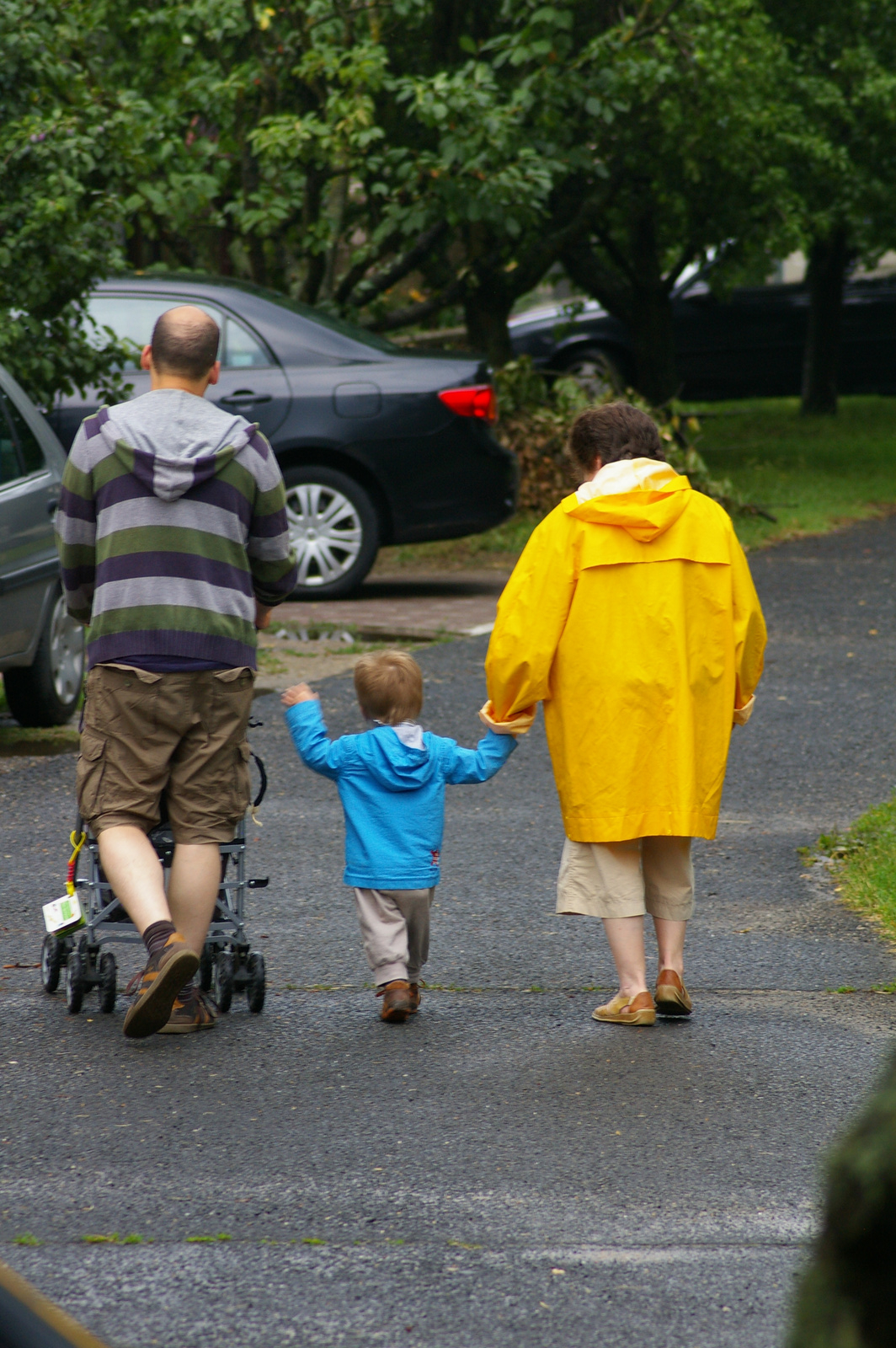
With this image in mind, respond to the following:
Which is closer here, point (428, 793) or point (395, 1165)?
point (395, 1165)

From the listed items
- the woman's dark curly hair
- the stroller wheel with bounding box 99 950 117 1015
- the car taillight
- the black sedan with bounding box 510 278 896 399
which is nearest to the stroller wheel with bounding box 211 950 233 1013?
the stroller wheel with bounding box 99 950 117 1015

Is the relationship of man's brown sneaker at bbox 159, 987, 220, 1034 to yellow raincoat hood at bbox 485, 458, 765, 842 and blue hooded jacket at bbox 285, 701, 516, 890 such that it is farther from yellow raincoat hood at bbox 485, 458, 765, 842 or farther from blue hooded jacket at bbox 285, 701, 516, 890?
yellow raincoat hood at bbox 485, 458, 765, 842

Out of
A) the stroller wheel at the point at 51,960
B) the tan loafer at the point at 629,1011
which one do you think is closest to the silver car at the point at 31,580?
the stroller wheel at the point at 51,960

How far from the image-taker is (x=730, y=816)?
6238 mm

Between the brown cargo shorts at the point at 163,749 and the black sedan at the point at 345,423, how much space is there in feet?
21.0

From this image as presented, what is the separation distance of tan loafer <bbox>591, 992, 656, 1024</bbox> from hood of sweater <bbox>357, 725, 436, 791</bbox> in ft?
2.35

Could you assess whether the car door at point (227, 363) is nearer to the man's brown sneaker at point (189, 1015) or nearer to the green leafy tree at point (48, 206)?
the green leafy tree at point (48, 206)

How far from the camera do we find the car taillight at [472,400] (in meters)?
10.6

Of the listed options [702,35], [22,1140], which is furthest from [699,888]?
[702,35]

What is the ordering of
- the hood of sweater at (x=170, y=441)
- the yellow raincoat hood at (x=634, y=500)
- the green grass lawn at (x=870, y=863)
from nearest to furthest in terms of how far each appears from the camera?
the hood of sweater at (x=170, y=441) < the yellow raincoat hood at (x=634, y=500) < the green grass lawn at (x=870, y=863)

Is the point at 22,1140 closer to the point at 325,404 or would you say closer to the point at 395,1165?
the point at 395,1165

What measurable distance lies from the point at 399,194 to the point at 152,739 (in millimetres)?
10507

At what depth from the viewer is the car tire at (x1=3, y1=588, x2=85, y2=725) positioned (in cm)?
740

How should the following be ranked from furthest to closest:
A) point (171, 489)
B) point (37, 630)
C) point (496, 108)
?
point (496, 108) → point (37, 630) → point (171, 489)
